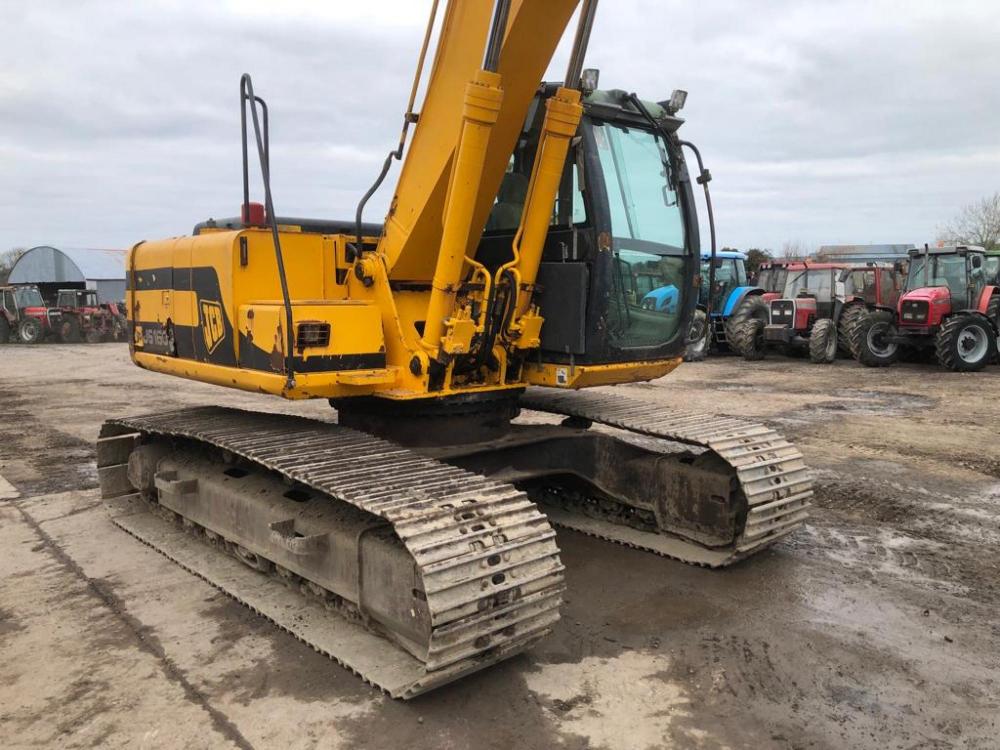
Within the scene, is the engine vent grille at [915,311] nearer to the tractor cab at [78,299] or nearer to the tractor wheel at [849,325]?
the tractor wheel at [849,325]

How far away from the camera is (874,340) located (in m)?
16.5

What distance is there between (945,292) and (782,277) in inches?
168

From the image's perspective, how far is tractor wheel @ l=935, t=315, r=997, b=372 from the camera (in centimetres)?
1526

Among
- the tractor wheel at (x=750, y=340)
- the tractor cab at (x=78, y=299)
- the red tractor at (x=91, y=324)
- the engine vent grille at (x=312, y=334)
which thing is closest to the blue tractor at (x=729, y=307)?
the tractor wheel at (x=750, y=340)

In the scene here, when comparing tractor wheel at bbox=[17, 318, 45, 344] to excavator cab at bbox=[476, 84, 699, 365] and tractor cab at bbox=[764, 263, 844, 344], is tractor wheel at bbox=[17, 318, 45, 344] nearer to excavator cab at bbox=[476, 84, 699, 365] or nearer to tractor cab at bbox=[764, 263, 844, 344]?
tractor cab at bbox=[764, 263, 844, 344]

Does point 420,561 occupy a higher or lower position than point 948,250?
lower

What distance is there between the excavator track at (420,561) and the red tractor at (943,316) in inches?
557

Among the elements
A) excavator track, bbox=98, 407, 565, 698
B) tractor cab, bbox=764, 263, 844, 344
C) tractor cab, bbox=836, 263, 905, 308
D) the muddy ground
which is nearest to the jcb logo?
excavator track, bbox=98, 407, 565, 698

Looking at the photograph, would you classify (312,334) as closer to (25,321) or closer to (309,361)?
(309,361)

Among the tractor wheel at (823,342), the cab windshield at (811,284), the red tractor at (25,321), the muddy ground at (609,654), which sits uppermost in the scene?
the cab windshield at (811,284)

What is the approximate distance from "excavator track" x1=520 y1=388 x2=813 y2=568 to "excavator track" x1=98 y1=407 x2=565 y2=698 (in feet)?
4.96

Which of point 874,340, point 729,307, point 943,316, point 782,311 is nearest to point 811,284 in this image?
point 782,311

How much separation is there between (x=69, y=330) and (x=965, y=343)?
998 inches

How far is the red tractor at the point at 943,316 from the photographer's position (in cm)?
1538
